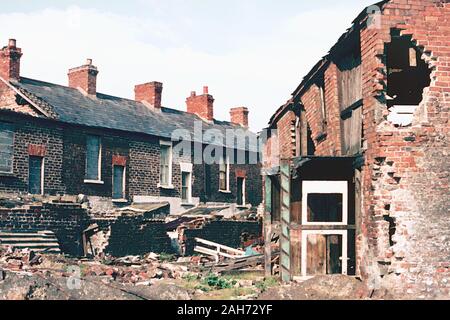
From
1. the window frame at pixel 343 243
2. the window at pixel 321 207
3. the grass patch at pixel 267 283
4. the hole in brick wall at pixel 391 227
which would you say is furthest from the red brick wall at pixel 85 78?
the hole in brick wall at pixel 391 227

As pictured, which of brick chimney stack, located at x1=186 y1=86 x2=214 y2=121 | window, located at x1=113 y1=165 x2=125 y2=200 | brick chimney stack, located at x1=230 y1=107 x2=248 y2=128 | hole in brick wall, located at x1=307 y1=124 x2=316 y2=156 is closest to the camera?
hole in brick wall, located at x1=307 y1=124 x2=316 y2=156

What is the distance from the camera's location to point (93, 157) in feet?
89.0

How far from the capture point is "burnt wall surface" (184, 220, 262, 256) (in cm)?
2388

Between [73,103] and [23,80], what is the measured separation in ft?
7.94

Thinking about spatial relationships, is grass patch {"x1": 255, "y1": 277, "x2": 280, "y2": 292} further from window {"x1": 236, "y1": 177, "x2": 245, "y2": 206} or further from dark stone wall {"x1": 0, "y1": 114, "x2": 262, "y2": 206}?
window {"x1": 236, "y1": 177, "x2": 245, "y2": 206}

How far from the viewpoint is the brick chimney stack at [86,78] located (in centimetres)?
3023

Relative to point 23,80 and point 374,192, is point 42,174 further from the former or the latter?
point 374,192

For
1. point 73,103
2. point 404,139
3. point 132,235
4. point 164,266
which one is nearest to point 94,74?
point 73,103

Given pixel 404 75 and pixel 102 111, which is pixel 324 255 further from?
pixel 102 111

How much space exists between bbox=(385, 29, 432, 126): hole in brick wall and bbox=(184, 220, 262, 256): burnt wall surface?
35.7 ft

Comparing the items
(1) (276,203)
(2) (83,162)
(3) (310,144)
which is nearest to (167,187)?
(2) (83,162)

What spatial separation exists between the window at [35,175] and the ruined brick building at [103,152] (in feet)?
0.14

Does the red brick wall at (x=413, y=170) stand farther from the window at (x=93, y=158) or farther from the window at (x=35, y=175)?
the window at (x=93, y=158)

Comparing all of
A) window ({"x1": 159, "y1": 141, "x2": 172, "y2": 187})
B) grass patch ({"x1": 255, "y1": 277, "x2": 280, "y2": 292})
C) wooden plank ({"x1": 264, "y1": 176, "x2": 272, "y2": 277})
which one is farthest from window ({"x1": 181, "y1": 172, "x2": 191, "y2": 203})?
grass patch ({"x1": 255, "y1": 277, "x2": 280, "y2": 292})
